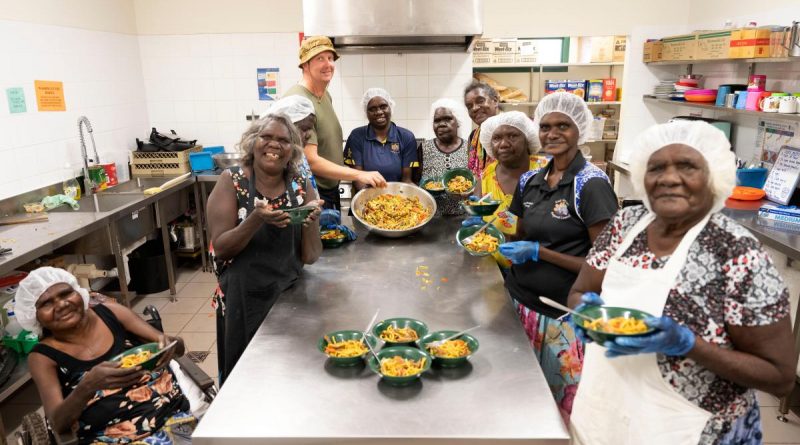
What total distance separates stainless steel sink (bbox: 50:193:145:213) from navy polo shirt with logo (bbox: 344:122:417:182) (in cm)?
187

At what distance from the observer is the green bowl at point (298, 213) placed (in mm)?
2187

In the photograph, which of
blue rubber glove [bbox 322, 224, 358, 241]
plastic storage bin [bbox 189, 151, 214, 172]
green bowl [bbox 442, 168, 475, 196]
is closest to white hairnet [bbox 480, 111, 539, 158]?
green bowl [bbox 442, 168, 475, 196]

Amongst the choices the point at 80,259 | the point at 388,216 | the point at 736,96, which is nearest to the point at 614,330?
the point at 388,216

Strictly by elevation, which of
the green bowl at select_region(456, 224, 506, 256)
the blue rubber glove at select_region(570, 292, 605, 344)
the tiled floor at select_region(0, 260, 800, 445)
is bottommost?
the tiled floor at select_region(0, 260, 800, 445)

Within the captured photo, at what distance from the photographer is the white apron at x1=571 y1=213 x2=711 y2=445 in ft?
4.71

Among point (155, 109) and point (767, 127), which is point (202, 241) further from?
point (767, 127)

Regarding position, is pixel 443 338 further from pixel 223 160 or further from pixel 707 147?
pixel 223 160

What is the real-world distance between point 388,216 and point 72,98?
3153 millimetres

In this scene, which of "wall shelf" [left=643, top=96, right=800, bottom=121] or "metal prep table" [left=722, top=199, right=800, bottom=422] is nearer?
"metal prep table" [left=722, top=199, right=800, bottom=422]

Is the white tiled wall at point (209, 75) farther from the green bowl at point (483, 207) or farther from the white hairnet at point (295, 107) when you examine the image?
the green bowl at point (483, 207)

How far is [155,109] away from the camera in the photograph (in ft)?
19.2

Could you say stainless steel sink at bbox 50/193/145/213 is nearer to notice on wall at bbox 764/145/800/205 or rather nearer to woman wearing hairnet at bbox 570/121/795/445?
woman wearing hairnet at bbox 570/121/795/445

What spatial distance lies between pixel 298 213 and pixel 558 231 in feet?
3.38

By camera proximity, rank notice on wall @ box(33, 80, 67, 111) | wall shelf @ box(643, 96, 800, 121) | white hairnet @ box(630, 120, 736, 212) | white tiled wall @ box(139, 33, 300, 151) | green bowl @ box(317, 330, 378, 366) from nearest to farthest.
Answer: white hairnet @ box(630, 120, 736, 212) < green bowl @ box(317, 330, 378, 366) < wall shelf @ box(643, 96, 800, 121) < notice on wall @ box(33, 80, 67, 111) < white tiled wall @ box(139, 33, 300, 151)
